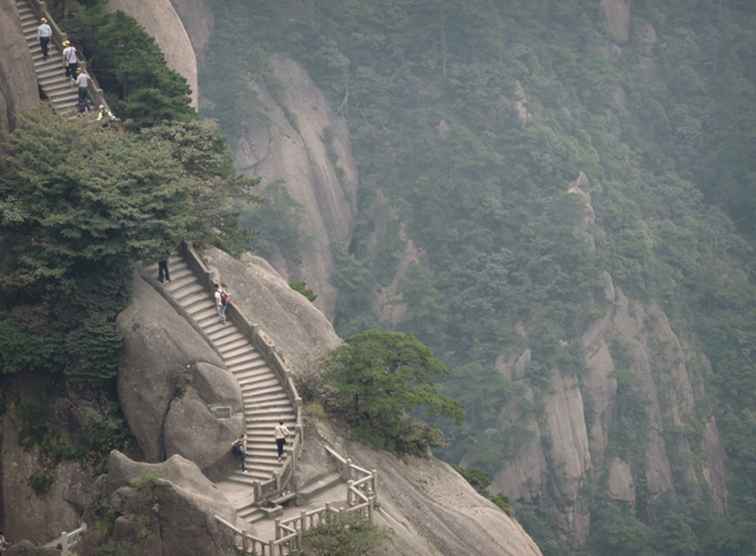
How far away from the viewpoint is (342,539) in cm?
4478

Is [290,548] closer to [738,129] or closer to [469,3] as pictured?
[469,3]

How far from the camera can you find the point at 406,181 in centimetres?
11850

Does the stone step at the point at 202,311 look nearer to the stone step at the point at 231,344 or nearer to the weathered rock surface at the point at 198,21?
the stone step at the point at 231,344

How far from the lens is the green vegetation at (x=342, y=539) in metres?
44.3

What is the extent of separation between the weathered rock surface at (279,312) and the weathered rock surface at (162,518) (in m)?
9.97

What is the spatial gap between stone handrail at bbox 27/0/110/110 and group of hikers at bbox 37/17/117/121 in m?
0.21

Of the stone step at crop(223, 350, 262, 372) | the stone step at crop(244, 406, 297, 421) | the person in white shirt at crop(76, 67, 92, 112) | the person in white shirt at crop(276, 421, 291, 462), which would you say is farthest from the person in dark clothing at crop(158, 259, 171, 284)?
the person in white shirt at crop(76, 67, 92, 112)

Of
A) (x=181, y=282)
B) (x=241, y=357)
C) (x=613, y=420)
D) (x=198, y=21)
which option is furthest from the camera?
(x=198, y=21)

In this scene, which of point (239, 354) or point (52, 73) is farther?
point (52, 73)

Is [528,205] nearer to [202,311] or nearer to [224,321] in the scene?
[224,321]

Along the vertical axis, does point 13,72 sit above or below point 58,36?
above

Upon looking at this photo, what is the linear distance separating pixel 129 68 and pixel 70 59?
2211mm

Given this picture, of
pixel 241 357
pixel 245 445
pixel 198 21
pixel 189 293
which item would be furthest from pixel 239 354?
pixel 198 21

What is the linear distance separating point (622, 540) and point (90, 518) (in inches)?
2513
